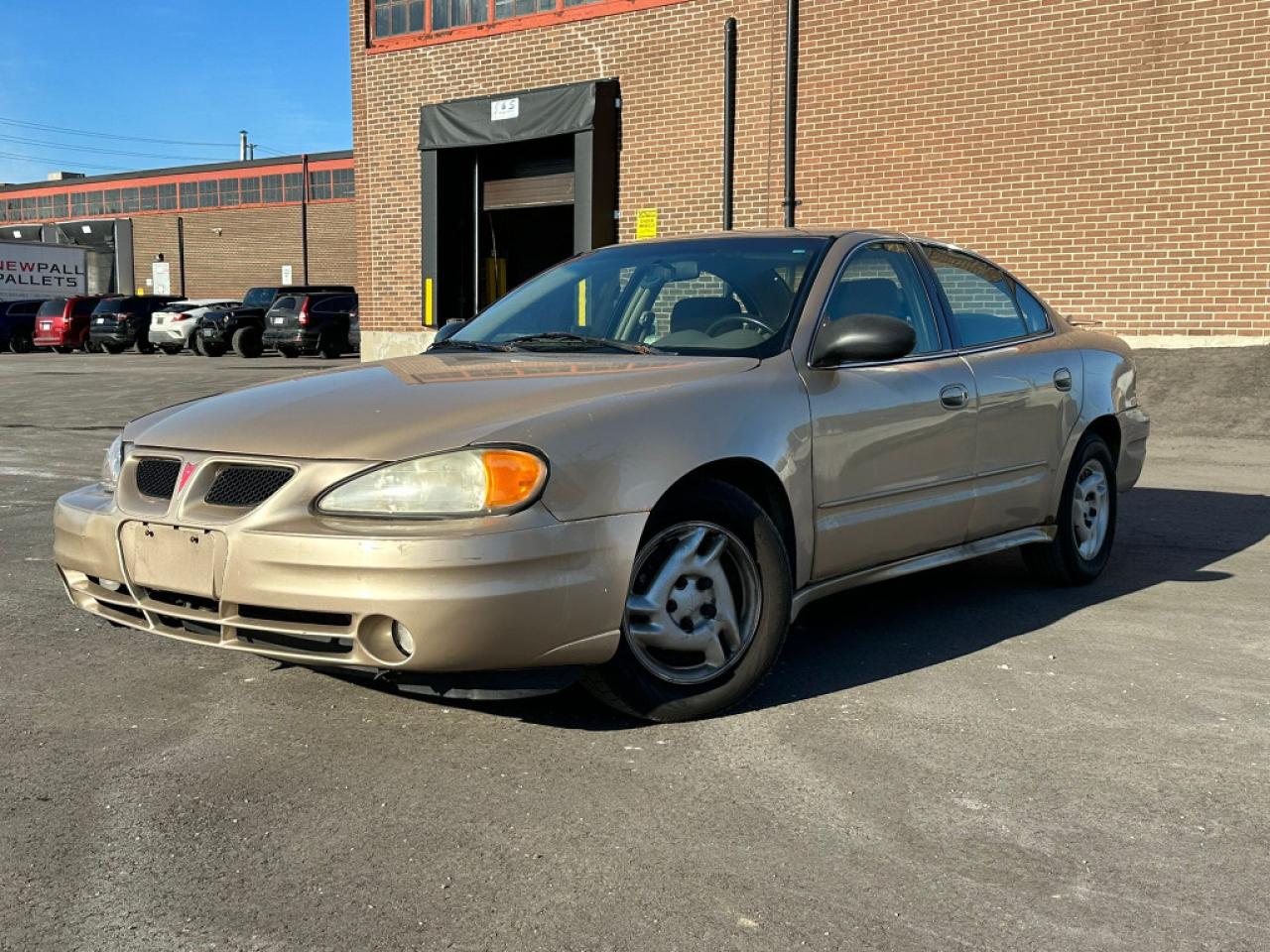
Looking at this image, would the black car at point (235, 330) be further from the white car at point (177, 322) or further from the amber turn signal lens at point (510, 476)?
the amber turn signal lens at point (510, 476)

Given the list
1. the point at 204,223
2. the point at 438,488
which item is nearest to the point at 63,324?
the point at 204,223

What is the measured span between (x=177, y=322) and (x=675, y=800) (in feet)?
108

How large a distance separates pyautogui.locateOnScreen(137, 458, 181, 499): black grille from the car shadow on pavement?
1.03 metres

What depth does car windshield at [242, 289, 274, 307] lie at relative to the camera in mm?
33094

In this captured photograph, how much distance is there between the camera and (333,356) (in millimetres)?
30953

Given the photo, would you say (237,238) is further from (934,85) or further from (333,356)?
(934,85)

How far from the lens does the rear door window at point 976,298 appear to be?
5.23 meters

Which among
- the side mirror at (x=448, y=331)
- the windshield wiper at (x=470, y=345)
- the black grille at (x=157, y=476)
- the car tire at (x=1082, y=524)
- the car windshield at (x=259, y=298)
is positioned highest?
the car windshield at (x=259, y=298)

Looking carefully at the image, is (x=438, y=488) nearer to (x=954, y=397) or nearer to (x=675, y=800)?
(x=675, y=800)

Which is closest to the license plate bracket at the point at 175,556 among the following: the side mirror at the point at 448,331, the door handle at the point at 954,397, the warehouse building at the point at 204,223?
the side mirror at the point at 448,331

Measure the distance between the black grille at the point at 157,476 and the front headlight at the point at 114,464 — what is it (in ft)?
0.45

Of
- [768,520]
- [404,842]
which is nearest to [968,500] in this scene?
[768,520]

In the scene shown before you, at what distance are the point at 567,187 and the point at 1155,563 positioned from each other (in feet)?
44.1

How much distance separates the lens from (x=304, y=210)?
5003cm
